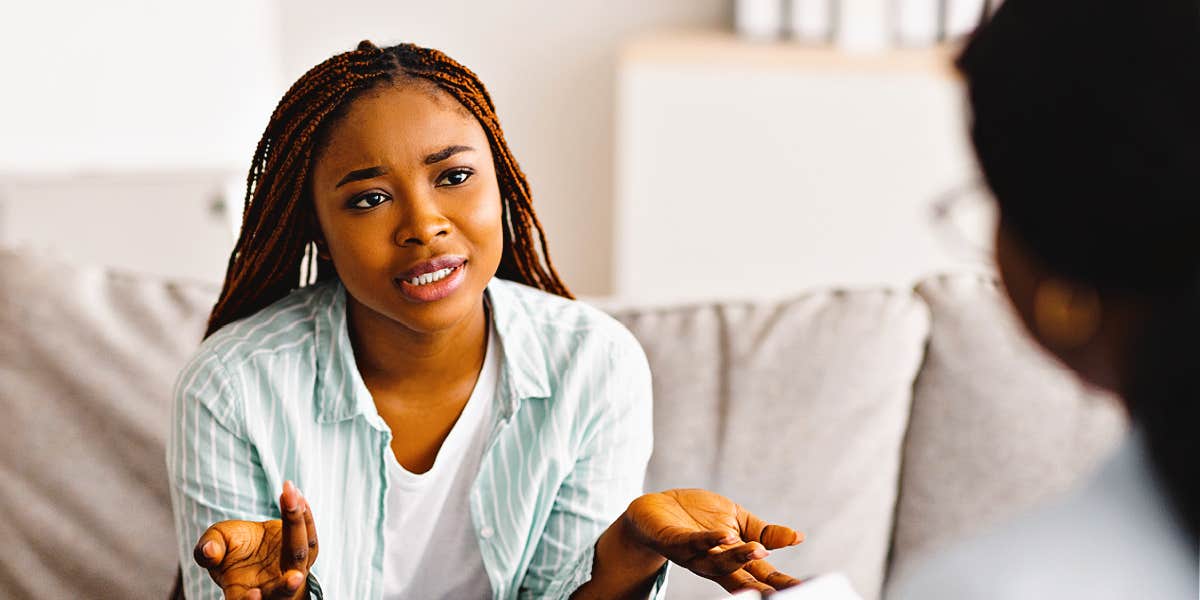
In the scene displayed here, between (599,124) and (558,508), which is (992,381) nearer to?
(558,508)

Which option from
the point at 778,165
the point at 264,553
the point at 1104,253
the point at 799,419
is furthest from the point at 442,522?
the point at 778,165

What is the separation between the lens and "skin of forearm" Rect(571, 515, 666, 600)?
112 cm

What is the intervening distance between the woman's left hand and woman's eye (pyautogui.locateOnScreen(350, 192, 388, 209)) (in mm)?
362

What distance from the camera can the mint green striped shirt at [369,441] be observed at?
3.79 ft

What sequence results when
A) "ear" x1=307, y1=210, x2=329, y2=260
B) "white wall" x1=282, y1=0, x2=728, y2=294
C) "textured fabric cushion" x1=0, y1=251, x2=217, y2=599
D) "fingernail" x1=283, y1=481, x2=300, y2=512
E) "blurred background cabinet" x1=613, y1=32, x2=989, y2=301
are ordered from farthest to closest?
"white wall" x1=282, y1=0, x2=728, y2=294, "blurred background cabinet" x1=613, y1=32, x2=989, y2=301, "textured fabric cushion" x1=0, y1=251, x2=217, y2=599, "ear" x1=307, y1=210, x2=329, y2=260, "fingernail" x1=283, y1=481, x2=300, y2=512

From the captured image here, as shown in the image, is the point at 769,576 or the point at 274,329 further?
the point at 274,329

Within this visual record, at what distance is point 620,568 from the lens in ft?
3.70

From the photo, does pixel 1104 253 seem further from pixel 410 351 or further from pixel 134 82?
pixel 134 82

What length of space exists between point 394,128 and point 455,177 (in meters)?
0.07

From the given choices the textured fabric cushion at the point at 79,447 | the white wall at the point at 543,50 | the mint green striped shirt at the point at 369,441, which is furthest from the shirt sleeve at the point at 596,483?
the white wall at the point at 543,50

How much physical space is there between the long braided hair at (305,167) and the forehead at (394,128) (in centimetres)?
1

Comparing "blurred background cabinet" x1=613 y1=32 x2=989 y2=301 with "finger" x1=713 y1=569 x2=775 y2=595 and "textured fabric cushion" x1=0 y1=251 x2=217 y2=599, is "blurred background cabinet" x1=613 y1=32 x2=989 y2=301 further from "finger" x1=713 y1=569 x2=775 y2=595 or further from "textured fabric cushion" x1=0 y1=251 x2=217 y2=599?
"finger" x1=713 y1=569 x2=775 y2=595

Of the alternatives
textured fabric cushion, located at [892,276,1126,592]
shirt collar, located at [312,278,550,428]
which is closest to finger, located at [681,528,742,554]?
shirt collar, located at [312,278,550,428]

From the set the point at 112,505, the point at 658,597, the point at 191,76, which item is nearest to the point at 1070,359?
the point at 658,597
